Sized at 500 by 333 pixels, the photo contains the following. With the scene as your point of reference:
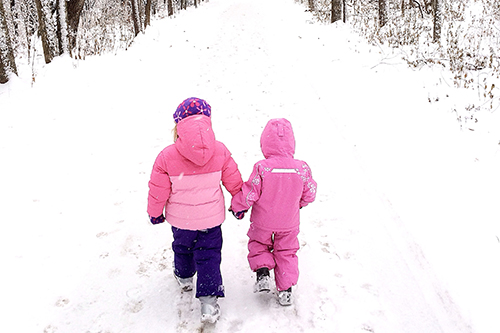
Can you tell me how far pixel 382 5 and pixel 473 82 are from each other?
771 centimetres

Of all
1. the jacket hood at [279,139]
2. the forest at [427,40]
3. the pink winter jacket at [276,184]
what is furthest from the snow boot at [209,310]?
the forest at [427,40]

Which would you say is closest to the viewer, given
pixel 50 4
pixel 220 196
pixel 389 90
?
pixel 220 196

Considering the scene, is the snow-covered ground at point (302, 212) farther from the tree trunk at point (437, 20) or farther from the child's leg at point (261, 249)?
the tree trunk at point (437, 20)

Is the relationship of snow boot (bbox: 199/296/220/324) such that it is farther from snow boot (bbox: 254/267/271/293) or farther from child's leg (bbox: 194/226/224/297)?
snow boot (bbox: 254/267/271/293)

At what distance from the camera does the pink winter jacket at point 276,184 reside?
2.56m

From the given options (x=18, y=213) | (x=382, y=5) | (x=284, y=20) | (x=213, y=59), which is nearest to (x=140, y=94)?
(x=213, y=59)

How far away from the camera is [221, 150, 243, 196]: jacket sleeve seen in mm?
2574

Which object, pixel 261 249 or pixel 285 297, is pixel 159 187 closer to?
pixel 261 249

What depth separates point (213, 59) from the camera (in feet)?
33.6

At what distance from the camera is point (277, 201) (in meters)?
2.59

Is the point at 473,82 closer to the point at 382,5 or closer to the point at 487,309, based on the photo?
the point at 487,309

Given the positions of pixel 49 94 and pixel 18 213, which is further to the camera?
pixel 49 94

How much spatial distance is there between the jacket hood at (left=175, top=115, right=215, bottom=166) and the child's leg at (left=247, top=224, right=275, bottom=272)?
0.82 m

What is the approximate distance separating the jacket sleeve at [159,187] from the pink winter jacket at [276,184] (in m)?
0.54
